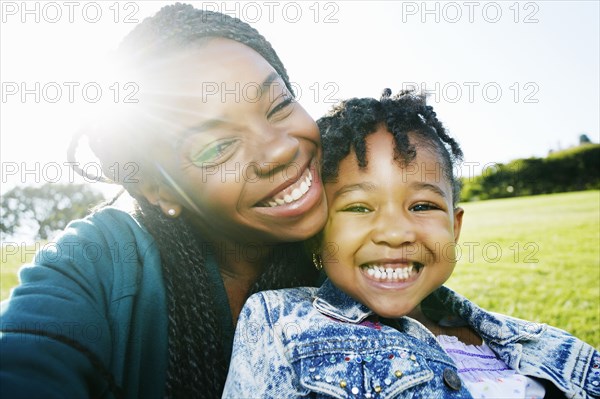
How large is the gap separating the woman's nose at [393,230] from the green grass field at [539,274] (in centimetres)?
293

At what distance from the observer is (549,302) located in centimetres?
551

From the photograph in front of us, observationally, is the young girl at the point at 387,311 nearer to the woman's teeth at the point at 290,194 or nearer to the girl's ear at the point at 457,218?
the girl's ear at the point at 457,218

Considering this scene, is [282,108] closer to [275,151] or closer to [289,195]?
[275,151]

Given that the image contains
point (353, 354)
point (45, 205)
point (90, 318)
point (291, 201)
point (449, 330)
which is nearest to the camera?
point (90, 318)

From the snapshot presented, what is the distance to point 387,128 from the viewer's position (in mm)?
2402

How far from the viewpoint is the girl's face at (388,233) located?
216cm

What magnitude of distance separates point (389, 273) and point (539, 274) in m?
5.92

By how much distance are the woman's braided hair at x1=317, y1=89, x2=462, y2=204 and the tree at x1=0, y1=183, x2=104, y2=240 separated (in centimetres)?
2854

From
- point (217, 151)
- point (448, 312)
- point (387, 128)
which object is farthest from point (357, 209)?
point (448, 312)

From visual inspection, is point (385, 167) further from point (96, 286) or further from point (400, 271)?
point (96, 286)

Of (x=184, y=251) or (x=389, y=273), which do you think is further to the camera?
(x=184, y=251)

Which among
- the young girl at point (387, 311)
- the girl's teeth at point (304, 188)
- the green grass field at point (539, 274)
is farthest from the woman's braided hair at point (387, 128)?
the green grass field at point (539, 274)

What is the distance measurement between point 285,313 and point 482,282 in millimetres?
5561

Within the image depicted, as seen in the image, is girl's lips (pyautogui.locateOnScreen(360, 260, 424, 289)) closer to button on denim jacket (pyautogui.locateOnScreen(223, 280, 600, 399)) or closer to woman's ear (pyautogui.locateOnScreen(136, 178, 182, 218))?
button on denim jacket (pyautogui.locateOnScreen(223, 280, 600, 399))
